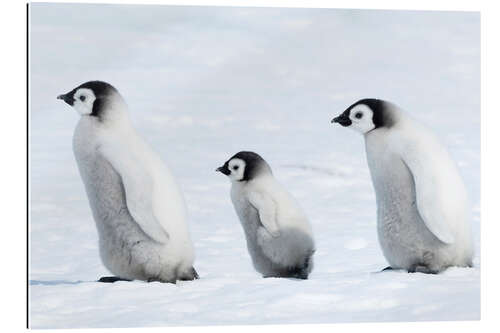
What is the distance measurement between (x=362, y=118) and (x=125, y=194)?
1.06m

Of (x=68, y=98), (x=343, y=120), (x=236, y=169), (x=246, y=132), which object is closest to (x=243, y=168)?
(x=236, y=169)

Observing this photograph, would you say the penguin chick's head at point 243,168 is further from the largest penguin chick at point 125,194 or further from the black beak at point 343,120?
the black beak at point 343,120

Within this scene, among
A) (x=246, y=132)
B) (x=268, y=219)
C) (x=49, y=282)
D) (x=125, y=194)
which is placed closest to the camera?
(x=125, y=194)

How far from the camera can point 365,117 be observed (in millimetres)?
4707

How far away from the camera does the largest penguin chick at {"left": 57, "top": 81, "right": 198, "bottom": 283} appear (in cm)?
431

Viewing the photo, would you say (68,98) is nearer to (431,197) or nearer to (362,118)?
(362,118)

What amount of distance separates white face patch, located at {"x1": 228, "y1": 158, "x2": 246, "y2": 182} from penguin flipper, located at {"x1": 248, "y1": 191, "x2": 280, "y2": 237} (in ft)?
0.30

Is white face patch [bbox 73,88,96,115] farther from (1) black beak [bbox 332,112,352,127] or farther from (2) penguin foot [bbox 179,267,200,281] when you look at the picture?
(1) black beak [bbox 332,112,352,127]

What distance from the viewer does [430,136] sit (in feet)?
15.6

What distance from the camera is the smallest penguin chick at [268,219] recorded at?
177 inches

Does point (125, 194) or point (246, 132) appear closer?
point (125, 194)

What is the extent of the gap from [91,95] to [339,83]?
1036 millimetres

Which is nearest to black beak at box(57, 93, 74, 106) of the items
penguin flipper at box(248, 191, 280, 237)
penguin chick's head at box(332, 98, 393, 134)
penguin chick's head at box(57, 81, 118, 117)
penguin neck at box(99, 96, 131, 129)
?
penguin chick's head at box(57, 81, 118, 117)

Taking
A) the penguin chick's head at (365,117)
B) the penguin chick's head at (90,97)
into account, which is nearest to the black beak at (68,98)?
the penguin chick's head at (90,97)
